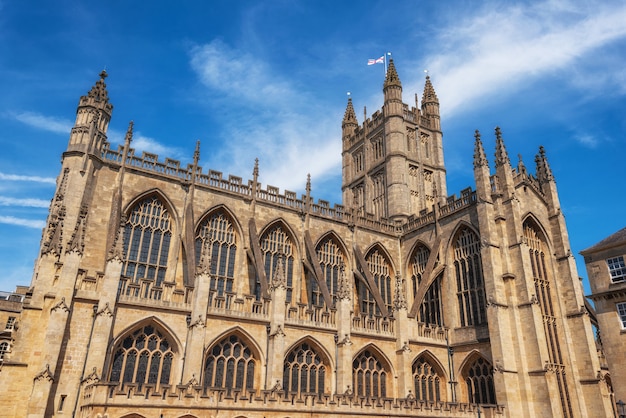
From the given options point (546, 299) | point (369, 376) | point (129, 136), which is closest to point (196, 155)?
point (129, 136)

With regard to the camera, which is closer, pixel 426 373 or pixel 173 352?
pixel 173 352

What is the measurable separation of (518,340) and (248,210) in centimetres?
1580

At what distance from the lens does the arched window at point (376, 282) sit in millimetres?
30203

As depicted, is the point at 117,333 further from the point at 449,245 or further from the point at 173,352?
the point at 449,245

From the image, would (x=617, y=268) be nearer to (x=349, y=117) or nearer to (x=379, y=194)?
(x=379, y=194)

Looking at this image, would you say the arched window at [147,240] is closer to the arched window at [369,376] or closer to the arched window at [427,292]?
the arched window at [369,376]

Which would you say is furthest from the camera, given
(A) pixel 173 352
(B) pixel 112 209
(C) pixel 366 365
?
(C) pixel 366 365

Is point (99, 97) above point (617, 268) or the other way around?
above

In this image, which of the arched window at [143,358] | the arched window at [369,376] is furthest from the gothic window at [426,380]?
the arched window at [143,358]

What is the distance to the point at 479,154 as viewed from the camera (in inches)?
1126

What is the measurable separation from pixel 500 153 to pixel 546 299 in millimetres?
8676

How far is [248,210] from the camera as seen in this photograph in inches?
1096

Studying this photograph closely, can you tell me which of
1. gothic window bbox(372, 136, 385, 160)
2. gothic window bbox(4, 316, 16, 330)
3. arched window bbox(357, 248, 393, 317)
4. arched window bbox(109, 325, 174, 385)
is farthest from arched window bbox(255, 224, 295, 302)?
gothic window bbox(4, 316, 16, 330)

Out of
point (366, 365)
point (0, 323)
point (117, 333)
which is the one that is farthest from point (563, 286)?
point (0, 323)
